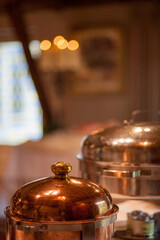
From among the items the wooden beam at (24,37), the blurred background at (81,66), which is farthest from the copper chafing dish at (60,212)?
the wooden beam at (24,37)

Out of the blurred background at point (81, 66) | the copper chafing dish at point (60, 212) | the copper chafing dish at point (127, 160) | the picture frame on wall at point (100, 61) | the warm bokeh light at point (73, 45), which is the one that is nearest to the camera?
the copper chafing dish at point (60, 212)

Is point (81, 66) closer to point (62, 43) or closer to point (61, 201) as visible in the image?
point (62, 43)

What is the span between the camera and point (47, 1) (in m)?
8.16

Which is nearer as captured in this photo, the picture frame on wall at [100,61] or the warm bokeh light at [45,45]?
the warm bokeh light at [45,45]

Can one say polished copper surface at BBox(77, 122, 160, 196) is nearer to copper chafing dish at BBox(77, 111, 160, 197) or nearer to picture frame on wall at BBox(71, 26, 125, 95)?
copper chafing dish at BBox(77, 111, 160, 197)

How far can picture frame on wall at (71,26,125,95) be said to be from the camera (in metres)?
8.40

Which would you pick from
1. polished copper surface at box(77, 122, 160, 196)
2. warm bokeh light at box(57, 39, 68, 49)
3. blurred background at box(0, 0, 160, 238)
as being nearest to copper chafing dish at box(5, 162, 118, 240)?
polished copper surface at box(77, 122, 160, 196)

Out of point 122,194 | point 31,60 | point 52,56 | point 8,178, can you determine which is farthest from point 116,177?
point 31,60

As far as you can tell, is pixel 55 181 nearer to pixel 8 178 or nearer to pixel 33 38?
pixel 8 178

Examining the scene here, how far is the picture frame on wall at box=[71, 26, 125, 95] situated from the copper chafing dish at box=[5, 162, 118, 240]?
291 inches

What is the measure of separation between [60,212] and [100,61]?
304 inches

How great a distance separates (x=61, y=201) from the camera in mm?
974

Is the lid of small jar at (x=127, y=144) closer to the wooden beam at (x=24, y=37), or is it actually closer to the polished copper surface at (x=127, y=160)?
the polished copper surface at (x=127, y=160)

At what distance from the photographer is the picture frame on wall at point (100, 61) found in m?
8.40
